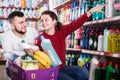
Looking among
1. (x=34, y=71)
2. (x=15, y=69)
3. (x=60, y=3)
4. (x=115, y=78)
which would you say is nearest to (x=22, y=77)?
(x=34, y=71)

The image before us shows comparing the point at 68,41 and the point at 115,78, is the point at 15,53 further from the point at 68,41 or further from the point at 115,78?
the point at 68,41

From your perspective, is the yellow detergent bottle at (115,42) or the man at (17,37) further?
the man at (17,37)

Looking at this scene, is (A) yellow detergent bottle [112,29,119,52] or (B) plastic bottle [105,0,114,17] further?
(B) plastic bottle [105,0,114,17]

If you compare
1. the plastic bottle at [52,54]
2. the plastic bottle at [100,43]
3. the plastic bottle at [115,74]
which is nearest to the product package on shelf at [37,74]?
the plastic bottle at [52,54]

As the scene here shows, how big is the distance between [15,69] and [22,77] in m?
0.28

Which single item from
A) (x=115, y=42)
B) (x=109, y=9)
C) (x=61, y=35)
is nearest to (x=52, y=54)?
(x=61, y=35)

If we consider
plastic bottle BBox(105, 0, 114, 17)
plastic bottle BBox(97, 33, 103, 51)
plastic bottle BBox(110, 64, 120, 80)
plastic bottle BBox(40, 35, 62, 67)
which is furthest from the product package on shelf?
plastic bottle BBox(105, 0, 114, 17)

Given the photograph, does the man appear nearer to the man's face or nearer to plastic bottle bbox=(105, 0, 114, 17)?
the man's face

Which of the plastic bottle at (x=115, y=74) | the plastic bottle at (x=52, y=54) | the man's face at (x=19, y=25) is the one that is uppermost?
the man's face at (x=19, y=25)

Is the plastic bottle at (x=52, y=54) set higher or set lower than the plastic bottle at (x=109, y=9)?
lower

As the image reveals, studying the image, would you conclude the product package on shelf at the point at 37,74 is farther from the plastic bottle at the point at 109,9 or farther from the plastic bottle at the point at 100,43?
the plastic bottle at the point at 109,9

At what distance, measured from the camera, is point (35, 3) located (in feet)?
26.1

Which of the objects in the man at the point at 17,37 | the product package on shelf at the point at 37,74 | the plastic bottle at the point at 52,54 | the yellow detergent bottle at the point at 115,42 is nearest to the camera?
the product package on shelf at the point at 37,74

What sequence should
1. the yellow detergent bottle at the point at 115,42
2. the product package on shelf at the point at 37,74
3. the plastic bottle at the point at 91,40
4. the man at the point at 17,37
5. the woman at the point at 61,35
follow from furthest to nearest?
the plastic bottle at the point at 91,40 < the man at the point at 17,37 < the woman at the point at 61,35 < the yellow detergent bottle at the point at 115,42 < the product package on shelf at the point at 37,74
